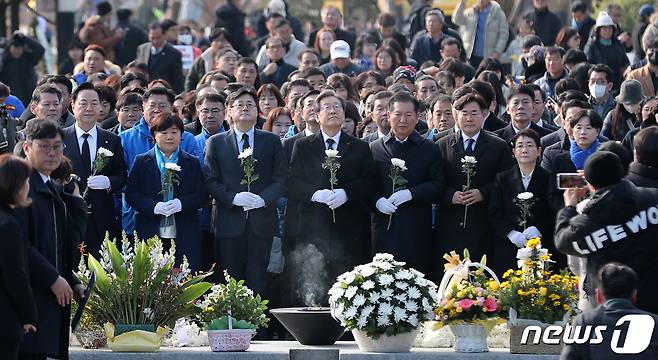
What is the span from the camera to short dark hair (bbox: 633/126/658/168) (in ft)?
38.9

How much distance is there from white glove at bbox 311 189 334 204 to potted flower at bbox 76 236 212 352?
2114 millimetres

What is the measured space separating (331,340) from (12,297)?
3.21 meters

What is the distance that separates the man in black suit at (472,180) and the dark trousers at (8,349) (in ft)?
17.2

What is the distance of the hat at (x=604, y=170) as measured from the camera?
1122 cm

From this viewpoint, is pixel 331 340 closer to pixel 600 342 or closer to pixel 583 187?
pixel 583 187

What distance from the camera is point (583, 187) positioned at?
11.8 m

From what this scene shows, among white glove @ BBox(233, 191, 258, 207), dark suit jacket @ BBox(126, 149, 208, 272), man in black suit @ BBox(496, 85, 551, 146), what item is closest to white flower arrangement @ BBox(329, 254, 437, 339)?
white glove @ BBox(233, 191, 258, 207)

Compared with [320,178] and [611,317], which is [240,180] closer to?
[320,178]

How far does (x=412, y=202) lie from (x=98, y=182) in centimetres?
279

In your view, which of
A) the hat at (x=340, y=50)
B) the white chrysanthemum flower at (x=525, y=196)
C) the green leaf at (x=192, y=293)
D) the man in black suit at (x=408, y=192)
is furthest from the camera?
the hat at (x=340, y=50)

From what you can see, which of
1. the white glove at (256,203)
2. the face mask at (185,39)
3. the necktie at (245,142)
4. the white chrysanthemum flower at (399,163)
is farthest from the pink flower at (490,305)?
the face mask at (185,39)

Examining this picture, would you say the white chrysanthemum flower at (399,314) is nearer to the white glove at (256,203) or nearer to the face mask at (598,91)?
the white glove at (256,203)
